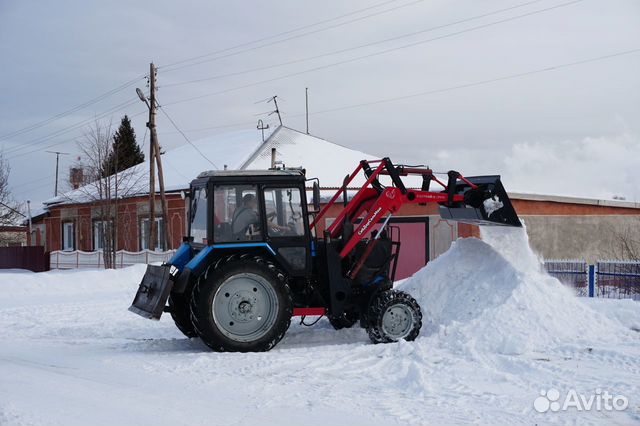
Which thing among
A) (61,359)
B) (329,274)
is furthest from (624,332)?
(61,359)

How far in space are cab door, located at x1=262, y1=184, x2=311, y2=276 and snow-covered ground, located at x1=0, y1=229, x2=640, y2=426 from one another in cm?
117

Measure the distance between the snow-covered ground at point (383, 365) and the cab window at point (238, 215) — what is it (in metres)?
1.58

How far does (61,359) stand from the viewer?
30.5ft

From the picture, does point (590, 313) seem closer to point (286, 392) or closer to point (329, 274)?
point (329, 274)

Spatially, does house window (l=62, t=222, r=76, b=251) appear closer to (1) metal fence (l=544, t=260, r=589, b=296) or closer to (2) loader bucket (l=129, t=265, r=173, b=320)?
(1) metal fence (l=544, t=260, r=589, b=296)

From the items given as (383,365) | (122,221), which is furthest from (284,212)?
(122,221)

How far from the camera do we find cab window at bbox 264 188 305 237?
9812 millimetres

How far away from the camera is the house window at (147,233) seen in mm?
32688

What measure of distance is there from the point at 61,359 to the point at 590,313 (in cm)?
712

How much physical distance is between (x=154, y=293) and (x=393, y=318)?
321cm

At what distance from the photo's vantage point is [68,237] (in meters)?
37.7

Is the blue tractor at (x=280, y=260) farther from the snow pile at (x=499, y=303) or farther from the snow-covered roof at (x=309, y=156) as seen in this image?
the snow-covered roof at (x=309, y=156)

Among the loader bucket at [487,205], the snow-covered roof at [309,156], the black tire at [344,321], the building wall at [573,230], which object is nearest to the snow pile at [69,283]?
the snow-covered roof at [309,156]

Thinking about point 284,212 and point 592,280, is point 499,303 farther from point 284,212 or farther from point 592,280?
point 592,280
